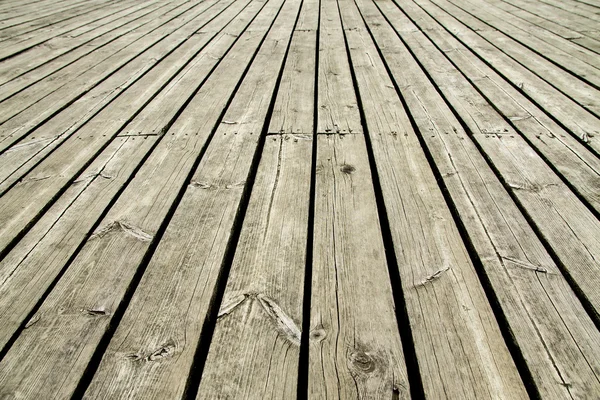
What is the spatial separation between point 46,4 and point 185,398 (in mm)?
5060

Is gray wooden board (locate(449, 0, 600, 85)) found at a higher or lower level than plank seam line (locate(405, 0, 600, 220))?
lower

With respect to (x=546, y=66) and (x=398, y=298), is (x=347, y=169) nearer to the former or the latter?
(x=398, y=298)

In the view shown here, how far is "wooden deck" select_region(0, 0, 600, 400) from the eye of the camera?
821 millimetres

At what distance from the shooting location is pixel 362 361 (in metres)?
0.82

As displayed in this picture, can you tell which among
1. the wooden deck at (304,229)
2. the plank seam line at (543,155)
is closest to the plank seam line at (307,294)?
the wooden deck at (304,229)

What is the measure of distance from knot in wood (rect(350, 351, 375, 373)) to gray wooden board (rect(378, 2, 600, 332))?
526mm

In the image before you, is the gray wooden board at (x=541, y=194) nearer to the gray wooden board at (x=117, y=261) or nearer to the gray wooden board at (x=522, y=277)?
the gray wooden board at (x=522, y=277)

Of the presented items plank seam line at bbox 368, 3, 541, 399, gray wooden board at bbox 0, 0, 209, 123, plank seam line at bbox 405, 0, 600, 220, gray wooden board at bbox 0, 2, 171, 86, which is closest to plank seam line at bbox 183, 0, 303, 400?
plank seam line at bbox 368, 3, 541, 399

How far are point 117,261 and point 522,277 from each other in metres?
1.02

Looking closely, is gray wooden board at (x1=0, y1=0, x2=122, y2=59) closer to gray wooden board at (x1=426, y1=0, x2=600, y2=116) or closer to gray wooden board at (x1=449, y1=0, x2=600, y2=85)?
gray wooden board at (x1=426, y1=0, x2=600, y2=116)

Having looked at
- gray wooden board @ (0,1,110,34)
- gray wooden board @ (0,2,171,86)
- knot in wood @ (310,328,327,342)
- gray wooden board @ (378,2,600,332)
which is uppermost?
knot in wood @ (310,328,327,342)

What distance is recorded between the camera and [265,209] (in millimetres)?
1244

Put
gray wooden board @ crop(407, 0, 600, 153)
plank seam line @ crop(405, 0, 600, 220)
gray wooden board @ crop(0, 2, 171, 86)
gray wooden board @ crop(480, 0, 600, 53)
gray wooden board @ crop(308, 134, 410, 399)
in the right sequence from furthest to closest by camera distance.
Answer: gray wooden board @ crop(480, 0, 600, 53) < gray wooden board @ crop(0, 2, 171, 86) < gray wooden board @ crop(407, 0, 600, 153) < plank seam line @ crop(405, 0, 600, 220) < gray wooden board @ crop(308, 134, 410, 399)

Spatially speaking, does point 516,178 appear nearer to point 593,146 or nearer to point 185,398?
point 593,146
